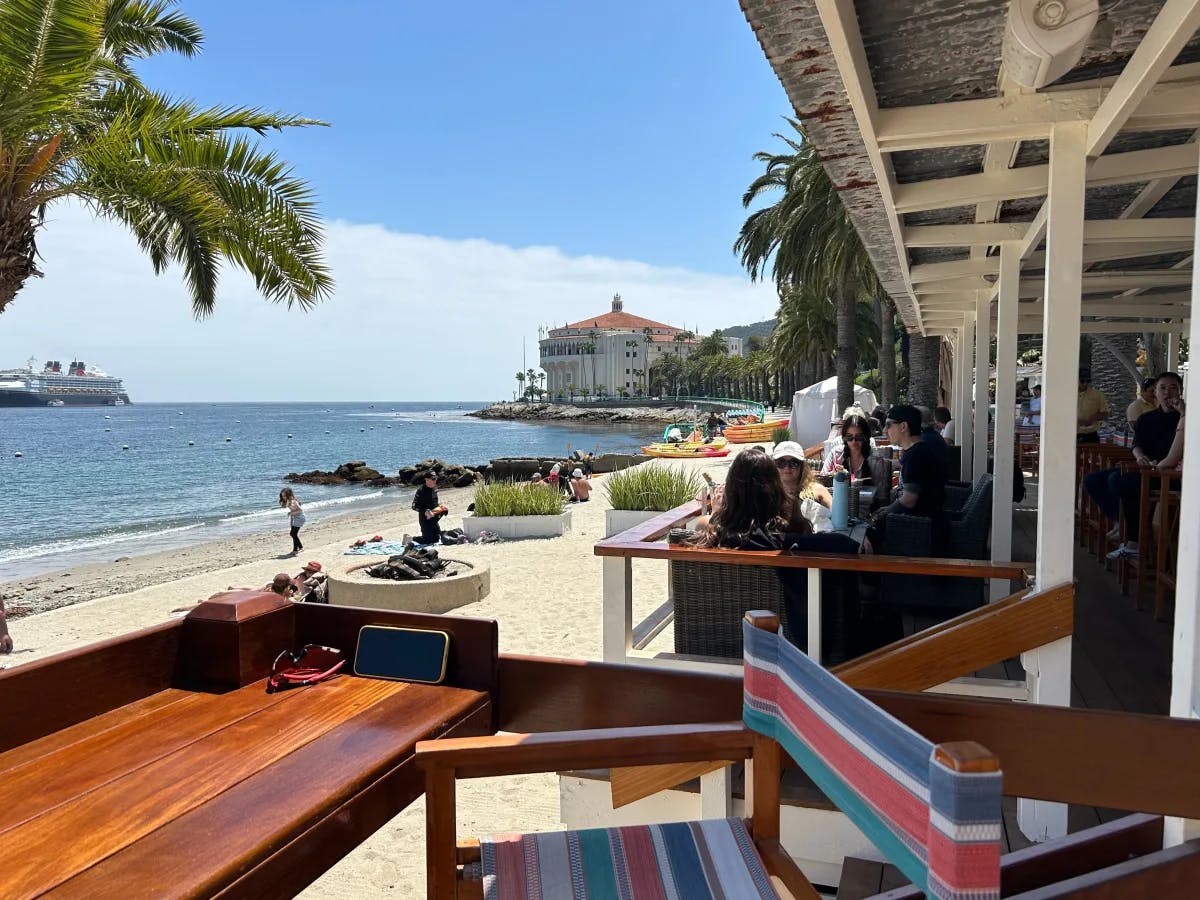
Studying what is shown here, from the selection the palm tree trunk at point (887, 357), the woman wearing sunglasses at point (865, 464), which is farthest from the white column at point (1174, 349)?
the palm tree trunk at point (887, 357)

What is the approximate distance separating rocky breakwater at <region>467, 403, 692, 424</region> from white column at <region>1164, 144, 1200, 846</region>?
84100 millimetres

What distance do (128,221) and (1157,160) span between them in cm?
760

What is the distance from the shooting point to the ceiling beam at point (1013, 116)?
281cm

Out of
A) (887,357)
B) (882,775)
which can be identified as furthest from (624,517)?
(887,357)

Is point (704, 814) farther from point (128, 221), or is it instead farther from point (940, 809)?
point (128, 221)

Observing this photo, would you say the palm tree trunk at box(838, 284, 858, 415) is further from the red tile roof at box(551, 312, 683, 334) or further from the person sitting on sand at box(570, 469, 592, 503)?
the red tile roof at box(551, 312, 683, 334)

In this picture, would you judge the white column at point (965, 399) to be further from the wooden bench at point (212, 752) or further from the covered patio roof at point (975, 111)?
the wooden bench at point (212, 752)

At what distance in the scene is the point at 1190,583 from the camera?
1769 millimetres

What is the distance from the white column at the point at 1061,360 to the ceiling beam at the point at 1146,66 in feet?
0.34

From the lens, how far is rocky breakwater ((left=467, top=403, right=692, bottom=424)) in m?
97.5

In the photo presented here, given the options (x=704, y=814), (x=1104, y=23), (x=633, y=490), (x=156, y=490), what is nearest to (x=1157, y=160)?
(x=1104, y=23)

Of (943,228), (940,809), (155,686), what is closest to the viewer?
(940,809)

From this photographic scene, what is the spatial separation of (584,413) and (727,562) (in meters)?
108

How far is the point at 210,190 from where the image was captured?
291 inches
